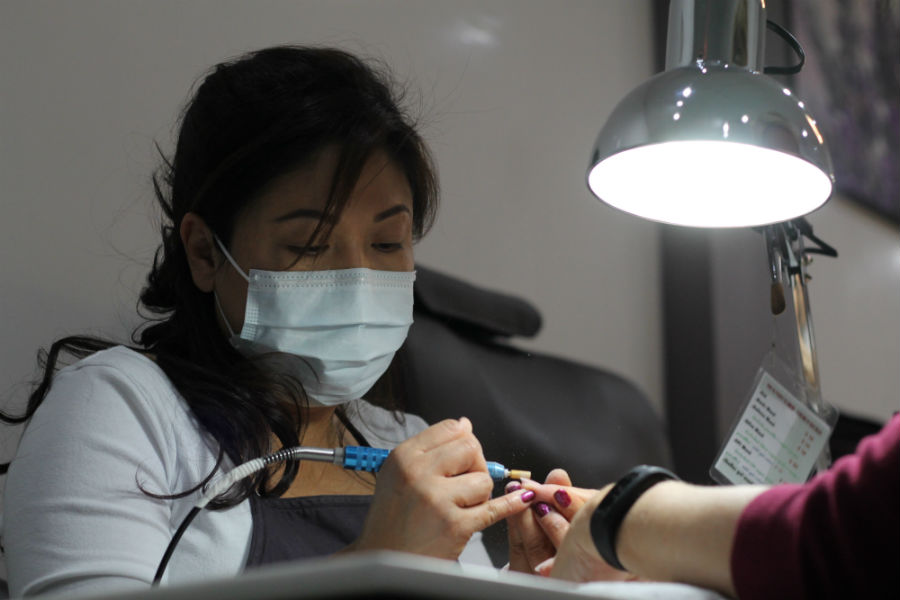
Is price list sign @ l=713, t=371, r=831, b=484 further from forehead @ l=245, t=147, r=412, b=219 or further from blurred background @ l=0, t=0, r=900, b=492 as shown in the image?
forehead @ l=245, t=147, r=412, b=219

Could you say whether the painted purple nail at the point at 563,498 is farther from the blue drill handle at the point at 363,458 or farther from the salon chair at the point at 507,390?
the salon chair at the point at 507,390

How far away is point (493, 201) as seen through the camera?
5.70 feet

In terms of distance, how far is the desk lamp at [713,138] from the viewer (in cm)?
102

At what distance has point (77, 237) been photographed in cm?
124

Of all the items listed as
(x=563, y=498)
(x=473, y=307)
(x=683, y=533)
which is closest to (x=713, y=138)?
(x=563, y=498)

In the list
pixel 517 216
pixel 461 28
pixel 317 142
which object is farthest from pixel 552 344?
pixel 317 142

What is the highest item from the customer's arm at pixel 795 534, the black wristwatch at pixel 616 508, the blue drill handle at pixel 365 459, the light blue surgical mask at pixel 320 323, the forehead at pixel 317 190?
the forehead at pixel 317 190

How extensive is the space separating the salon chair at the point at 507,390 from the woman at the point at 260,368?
19 cm

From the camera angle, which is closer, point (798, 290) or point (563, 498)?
point (563, 498)

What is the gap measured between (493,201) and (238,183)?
2.06 feet

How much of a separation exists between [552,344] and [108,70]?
93 centimetres

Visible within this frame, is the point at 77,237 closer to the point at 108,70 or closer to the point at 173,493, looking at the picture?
the point at 108,70

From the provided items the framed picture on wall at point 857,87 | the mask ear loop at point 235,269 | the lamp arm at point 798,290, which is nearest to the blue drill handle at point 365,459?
the mask ear loop at point 235,269

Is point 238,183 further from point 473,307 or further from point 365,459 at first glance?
point 473,307
